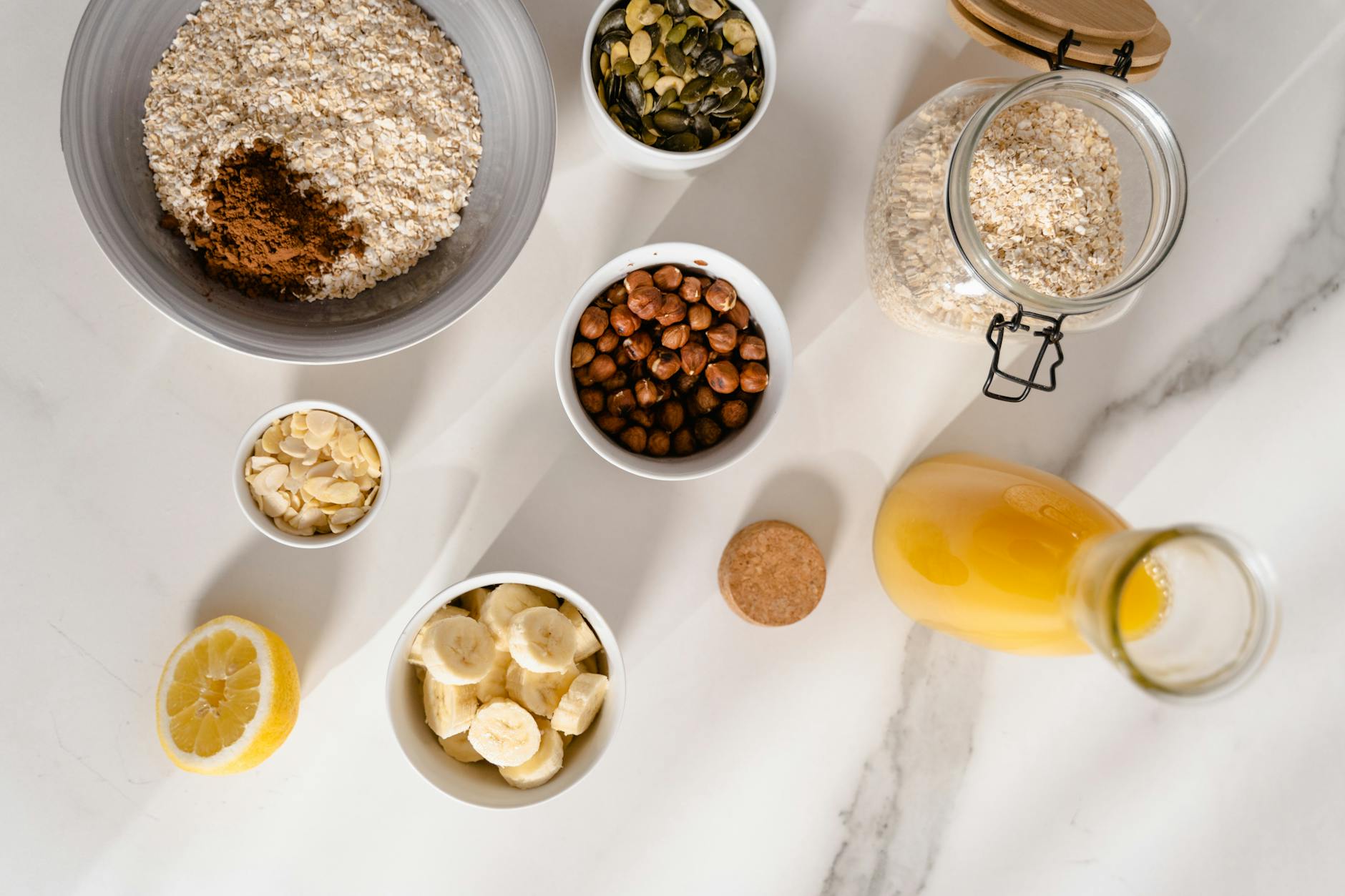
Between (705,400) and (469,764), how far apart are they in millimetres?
440

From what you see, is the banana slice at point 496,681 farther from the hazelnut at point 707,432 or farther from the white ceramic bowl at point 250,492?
the hazelnut at point 707,432

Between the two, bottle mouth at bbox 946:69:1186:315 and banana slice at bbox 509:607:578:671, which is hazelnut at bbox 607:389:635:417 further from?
bottle mouth at bbox 946:69:1186:315

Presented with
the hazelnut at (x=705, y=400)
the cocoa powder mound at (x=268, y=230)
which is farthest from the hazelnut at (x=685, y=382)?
the cocoa powder mound at (x=268, y=230)

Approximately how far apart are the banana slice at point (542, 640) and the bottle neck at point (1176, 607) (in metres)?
0.45

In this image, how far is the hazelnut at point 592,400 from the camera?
829 millimetres

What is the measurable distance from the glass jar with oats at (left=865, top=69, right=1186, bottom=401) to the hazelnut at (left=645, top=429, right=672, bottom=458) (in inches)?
10.8

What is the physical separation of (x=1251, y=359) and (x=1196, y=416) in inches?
3.7

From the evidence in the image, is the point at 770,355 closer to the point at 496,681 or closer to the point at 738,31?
the point at 738,31

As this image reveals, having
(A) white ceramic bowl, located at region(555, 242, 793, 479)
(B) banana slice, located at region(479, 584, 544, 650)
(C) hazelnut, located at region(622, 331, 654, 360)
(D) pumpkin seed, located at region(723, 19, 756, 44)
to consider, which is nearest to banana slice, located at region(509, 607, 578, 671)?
(B) banana slice, located at region(479, 584, 544, 650)

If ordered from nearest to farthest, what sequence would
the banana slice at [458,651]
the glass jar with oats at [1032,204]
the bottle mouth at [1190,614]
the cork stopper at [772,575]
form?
the bottle mouth at [1190,614]
the glass jar with oats at [1032,204]
the banana slice at [458,651]
the cork stopper at [772,575]

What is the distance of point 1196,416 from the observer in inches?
38.0

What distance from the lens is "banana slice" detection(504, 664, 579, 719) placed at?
83 cm

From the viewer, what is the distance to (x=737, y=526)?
3.05 feet

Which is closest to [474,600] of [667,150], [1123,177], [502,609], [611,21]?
[502,609]
